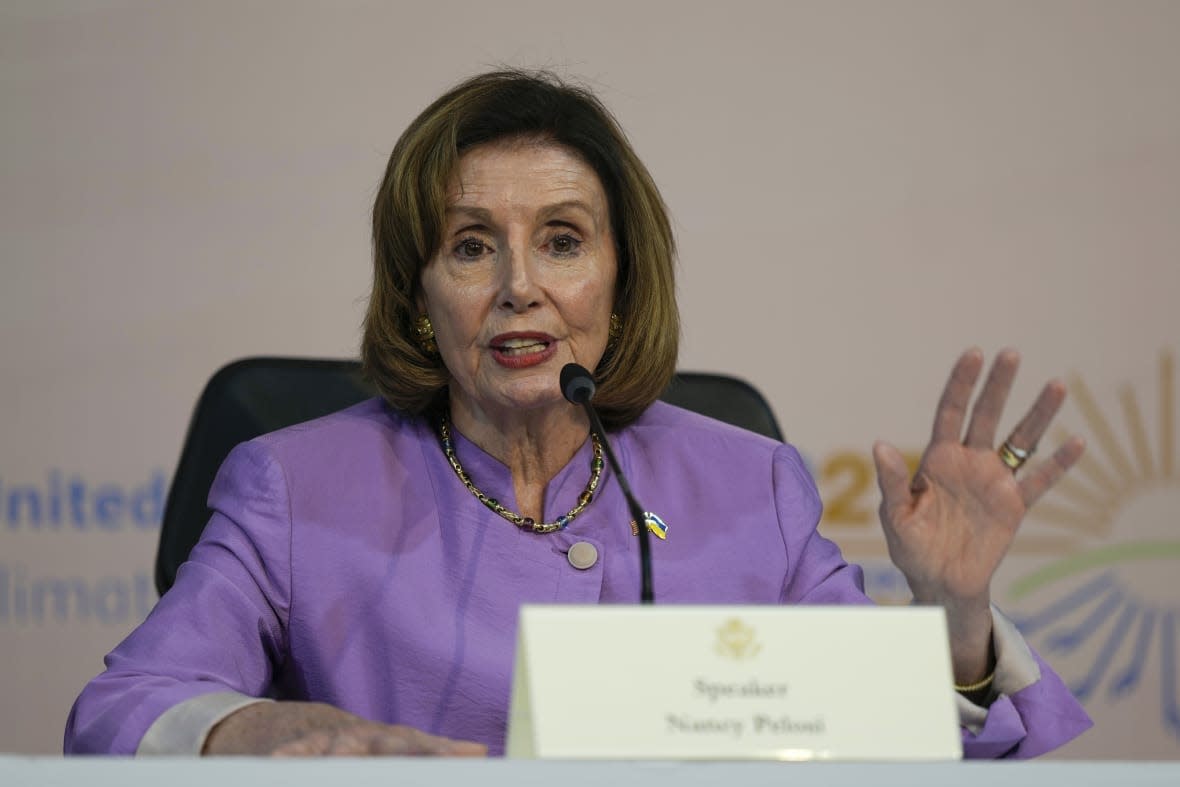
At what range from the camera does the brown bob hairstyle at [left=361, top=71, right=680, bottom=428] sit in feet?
5.71

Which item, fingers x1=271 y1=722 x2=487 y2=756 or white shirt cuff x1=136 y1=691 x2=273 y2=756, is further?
white shirt cuff x1=136 y1=691 x2=273 y2=756

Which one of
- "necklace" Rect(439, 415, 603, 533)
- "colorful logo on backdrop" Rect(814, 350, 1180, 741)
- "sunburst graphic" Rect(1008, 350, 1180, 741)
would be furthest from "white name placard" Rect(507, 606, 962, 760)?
"sunburst graphic" Rect(1008, 350, 1180, 741)

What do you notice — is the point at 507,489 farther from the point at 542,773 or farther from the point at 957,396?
the point at 542,773

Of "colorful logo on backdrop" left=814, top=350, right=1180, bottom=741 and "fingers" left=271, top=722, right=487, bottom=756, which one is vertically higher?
"fingers" left=271, top=722, right=487, bottom=756

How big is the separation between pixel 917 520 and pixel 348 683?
0.66 meters

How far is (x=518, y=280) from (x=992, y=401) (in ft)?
1.91

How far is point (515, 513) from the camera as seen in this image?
169 cm

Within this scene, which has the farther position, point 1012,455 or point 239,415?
point 239,415

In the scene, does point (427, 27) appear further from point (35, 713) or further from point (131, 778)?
point (131, 778)

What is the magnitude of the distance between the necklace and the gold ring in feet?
1.70

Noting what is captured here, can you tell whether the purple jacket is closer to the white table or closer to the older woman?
the older woman

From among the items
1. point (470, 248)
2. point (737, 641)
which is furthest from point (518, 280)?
point (737, 641)

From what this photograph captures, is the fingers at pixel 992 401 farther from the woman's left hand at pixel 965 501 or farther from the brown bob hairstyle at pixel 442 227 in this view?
the brown bob hairstyle at pixel 442 227

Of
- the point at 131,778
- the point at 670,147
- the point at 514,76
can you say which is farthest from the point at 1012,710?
the point at 670,147
